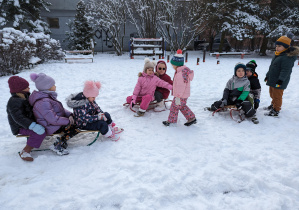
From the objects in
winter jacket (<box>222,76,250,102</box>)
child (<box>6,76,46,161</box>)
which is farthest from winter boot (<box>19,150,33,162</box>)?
winter jacket (<box>222,76,250,102</box>)

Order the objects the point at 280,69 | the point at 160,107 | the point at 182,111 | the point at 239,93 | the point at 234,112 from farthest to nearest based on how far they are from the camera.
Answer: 1. the point at 160,107
2. the point at 234,112
3. the point at 239,93
4. the point at 280,69
5. the point at 182,111

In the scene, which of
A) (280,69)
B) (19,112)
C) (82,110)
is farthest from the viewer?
(280,69)

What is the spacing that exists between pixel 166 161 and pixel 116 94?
140 inches

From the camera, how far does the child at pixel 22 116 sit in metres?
2.64

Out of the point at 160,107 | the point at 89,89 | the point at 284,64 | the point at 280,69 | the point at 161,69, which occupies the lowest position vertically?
the point at 160,107

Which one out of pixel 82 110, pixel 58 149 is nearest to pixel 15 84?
pixel 82 110

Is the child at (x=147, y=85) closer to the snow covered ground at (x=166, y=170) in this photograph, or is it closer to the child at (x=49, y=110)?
the snow covered ground at (x=166, y=170)

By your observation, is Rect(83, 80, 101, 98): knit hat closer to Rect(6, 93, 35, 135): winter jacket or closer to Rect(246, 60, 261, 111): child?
Rect(6, 93, 35, 135): winter jacket

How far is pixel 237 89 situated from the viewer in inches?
169

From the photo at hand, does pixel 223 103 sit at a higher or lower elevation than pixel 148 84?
lower

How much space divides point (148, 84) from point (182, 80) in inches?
41.1

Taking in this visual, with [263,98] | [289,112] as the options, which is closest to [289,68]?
[289,112]

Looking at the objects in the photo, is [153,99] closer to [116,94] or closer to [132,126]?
[132,126]

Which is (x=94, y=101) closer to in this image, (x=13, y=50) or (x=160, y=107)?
(x=160, y=107)
